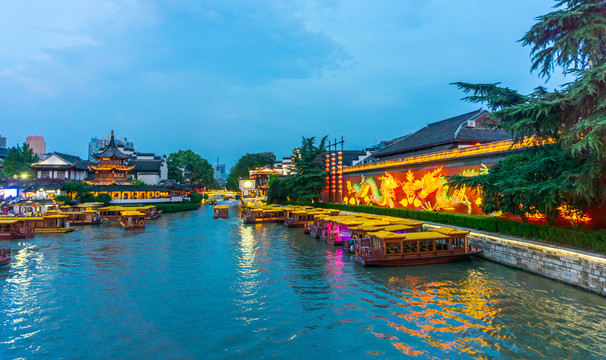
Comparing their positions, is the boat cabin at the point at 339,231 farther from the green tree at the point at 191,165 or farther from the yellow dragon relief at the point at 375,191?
the green tree at the point at 191,165

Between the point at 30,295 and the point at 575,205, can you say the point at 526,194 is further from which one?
the point at 30,295

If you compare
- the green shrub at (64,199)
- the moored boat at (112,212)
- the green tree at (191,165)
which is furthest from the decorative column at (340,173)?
the green tree at (191,165)

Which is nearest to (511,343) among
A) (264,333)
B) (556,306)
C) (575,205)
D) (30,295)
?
(556,306)

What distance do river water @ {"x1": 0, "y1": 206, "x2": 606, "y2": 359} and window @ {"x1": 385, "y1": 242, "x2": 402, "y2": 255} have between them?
982 mm

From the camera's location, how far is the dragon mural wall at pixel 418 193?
24.6 metres

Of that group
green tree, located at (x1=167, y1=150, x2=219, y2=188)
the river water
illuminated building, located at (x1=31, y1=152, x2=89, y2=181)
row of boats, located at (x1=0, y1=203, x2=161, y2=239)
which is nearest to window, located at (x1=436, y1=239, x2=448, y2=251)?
the river water

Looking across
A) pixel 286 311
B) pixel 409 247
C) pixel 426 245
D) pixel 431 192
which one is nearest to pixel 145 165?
pixel 431 192

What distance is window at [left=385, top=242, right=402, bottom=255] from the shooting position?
18031mm

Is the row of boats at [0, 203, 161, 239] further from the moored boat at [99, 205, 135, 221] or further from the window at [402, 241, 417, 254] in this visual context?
the window at [402, 241, 417, 254]

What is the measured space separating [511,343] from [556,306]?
384cm

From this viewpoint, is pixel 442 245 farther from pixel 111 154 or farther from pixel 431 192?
pixel 111 154

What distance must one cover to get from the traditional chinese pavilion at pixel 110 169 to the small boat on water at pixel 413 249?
53983mm

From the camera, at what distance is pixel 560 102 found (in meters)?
14.0

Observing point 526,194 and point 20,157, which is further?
point 20,157
